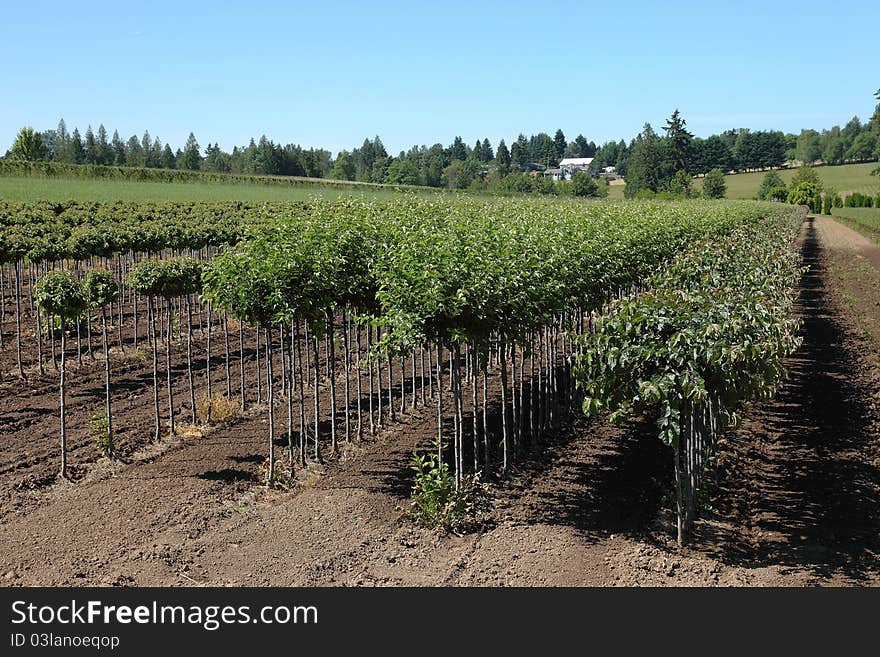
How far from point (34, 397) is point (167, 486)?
296 inches

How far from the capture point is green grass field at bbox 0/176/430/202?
2869 inches

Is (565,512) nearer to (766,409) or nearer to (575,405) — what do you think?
(575,405)

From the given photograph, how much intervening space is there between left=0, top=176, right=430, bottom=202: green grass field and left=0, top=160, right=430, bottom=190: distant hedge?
1755mm

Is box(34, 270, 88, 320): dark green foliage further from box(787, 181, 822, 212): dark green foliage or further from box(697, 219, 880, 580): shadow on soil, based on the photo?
box(787, 181, 822, 212): dark green foliage

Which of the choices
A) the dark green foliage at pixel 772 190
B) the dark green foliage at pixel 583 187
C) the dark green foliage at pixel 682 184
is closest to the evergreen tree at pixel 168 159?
the dark green foliage at pixel 583 187

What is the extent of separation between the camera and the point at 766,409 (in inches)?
755

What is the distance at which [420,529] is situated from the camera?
11961 mm

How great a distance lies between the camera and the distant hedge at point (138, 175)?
310ft

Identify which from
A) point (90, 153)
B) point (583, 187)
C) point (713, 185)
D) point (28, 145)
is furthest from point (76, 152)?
point (713, 185)

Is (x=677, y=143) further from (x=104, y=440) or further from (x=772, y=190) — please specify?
(x=104, y=440)

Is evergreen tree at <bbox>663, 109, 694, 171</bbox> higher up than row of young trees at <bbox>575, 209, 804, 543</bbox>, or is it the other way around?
evergreen tree at <bbox>663, 109, 694, 171</bbox>

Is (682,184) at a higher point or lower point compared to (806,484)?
higher

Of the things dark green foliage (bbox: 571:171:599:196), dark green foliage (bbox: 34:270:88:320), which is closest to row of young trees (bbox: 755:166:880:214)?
dark green foliage (bbox: 571:171:599:196)

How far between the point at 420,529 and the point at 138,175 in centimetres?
9993
